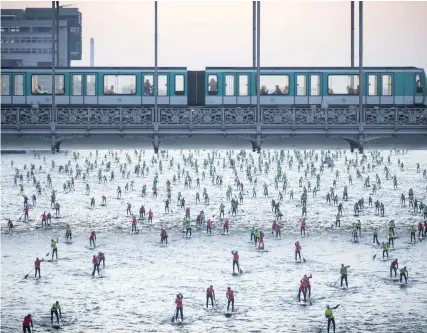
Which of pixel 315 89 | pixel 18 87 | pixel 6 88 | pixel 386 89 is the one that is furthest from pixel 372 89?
pixel 6 88

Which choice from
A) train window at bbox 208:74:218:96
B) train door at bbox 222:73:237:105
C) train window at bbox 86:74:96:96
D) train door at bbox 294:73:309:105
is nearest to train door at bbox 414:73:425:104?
train door at bbox 294:73:309:105

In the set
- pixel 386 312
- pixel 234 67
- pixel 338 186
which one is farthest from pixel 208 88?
pixel 338 186

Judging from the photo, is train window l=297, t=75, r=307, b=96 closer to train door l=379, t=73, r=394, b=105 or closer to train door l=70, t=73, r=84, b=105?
train door l=379, t=73, r=394, b=105

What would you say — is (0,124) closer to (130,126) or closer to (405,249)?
(130,126)

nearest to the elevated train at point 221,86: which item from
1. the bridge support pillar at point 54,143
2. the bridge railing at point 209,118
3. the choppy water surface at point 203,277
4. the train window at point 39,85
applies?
A: the train window at point 39,85

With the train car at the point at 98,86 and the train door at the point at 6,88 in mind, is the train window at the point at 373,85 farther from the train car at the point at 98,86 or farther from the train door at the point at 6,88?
the train door at the point at 6,88

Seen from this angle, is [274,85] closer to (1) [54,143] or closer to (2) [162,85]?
(2) [162,85]
